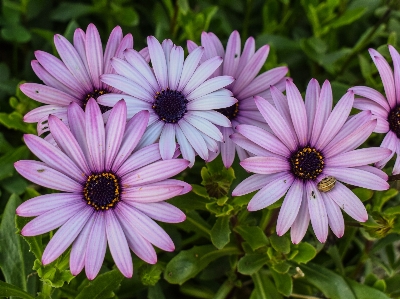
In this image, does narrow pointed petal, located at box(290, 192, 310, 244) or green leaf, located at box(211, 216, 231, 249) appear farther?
green leaf, located at box(211, 216, 231, 249)

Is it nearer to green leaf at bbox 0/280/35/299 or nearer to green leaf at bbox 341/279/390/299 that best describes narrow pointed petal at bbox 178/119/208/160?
green leaf at bbox 0/280/35/299

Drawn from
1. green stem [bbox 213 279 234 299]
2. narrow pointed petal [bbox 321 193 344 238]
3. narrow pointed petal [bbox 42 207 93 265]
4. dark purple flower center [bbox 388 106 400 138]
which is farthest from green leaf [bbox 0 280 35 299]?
dark purple flower center [bbox 388 106 400 138]

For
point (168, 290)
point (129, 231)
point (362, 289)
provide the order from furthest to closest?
point (168, 290) → point (362, 289) → point (129, 231)

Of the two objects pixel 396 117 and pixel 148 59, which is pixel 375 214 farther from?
pixel 148 59

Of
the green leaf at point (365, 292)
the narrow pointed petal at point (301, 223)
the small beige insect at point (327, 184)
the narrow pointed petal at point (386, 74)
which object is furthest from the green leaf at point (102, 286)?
the narrow pointed petal at point (386, 74)

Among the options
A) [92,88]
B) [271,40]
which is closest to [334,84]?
[271,40]

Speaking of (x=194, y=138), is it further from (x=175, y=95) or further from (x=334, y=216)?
(x=334, y=216)

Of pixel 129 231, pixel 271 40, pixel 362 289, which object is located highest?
pixel 271 40
